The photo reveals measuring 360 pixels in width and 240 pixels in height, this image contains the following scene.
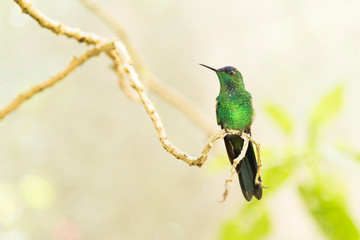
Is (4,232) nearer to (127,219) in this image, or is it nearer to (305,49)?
(127,219)

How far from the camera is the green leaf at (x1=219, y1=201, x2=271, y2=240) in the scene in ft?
5.67

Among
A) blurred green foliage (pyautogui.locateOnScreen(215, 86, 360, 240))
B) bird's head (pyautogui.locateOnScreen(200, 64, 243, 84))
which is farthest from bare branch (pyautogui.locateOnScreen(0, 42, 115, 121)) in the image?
blurred green foliage (pyautogui.locateOnScreen(215, 86, 360, 240))

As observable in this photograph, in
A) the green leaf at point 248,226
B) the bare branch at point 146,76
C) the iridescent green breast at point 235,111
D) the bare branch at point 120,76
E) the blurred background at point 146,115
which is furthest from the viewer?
the blurred background at point 146,115

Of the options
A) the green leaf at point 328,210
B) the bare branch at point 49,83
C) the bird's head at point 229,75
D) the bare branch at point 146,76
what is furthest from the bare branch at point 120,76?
the green leaf at point 328,210

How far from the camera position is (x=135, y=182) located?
3.88 m

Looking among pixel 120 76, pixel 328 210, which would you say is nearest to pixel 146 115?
pixel 328 210

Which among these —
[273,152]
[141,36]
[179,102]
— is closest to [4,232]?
[141,36]

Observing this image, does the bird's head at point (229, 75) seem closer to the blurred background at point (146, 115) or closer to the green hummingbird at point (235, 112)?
the green hummingbird at point (235, 112)

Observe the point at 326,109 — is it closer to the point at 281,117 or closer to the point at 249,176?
the point at 281,117

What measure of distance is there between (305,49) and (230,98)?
10.3 ft

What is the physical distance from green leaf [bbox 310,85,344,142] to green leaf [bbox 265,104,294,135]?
9 cm

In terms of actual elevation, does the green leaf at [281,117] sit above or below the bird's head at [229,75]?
below

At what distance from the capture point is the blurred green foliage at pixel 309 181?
150 centimetres

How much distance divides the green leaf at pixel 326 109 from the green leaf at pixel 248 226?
382 millimetres
